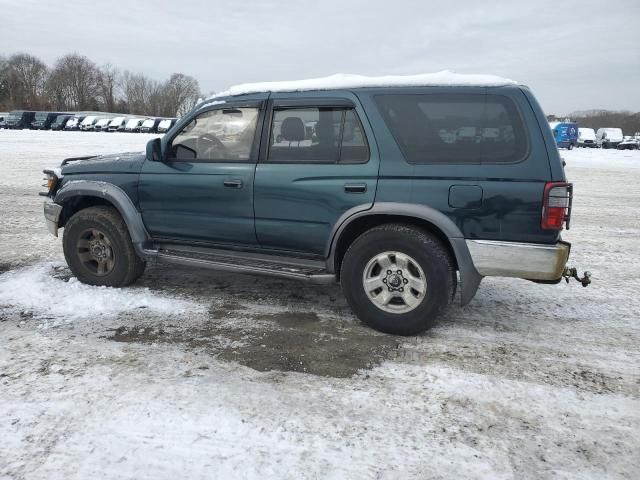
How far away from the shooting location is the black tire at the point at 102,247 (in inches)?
184

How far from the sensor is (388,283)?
3.78m

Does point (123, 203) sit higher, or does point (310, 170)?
point (310, 170)

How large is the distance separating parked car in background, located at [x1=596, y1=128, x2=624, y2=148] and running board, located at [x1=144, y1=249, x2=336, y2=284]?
4576 centimetres

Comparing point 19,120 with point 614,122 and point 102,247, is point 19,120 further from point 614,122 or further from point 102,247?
point 614,122

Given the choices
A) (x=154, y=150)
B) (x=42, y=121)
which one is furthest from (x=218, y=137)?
(x=42, y=121)

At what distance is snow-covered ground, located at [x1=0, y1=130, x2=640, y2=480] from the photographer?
2393mm

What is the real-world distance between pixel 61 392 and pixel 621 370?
12.0 feet

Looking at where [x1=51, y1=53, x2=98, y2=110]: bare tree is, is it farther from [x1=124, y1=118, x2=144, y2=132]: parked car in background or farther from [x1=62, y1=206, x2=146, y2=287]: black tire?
[x1=62, y1=206, x2=146, y2=287]: black tire

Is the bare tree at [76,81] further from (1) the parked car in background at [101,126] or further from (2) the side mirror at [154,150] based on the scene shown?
(2) the side mirror at [154,150]

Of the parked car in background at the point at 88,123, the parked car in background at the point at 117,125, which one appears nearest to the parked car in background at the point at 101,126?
the parked car in background at the point at 117,125

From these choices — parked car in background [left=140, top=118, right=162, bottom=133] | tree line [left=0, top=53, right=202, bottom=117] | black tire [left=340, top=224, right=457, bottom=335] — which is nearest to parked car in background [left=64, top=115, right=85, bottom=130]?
parked car in background [left=140, top=118, right=162, bottom=133]

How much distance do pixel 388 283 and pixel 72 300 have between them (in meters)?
2.85

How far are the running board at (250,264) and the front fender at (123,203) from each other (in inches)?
5.2

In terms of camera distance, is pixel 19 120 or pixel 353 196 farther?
pixel 19 120
